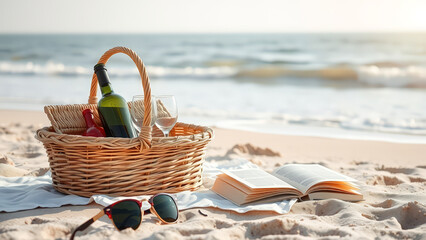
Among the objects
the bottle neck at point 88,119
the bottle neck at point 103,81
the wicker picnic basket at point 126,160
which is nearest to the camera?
the wicker picnic basket at point 126,160

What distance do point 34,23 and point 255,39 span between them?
47.3 feet

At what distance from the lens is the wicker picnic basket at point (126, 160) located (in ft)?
7.95

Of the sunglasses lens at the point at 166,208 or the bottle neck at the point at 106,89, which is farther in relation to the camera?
Answer: the bottle neck at the point at 106,89

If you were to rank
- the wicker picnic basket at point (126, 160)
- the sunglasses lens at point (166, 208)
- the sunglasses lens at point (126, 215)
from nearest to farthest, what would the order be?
the sunglasses lens at point (126, 215)
the sunglasses lens at point (166, 208)
the wicker picnic basket at point (126, 160)

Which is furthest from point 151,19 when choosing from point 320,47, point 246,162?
point 246,162

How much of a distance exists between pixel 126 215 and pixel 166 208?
0.75ft

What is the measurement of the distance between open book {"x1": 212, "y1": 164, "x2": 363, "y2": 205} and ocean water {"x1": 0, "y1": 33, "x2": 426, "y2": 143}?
8.28 ft

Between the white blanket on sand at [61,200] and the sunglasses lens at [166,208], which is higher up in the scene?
the sunglasses lens at [166,208]

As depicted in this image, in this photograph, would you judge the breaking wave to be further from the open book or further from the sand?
the open book

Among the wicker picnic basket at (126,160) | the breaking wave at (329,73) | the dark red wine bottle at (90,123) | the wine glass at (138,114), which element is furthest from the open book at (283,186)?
the breaking wave at (329,73)

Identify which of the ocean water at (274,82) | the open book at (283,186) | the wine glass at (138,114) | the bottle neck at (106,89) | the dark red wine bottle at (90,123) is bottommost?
the ocean water at (274,82)

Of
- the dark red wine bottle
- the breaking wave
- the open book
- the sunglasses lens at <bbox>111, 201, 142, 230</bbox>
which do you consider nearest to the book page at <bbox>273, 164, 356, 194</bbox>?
the open book

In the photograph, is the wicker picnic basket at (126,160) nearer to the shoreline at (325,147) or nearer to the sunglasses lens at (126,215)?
the sunglasses lens at (126,215)

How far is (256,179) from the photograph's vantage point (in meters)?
2.73
